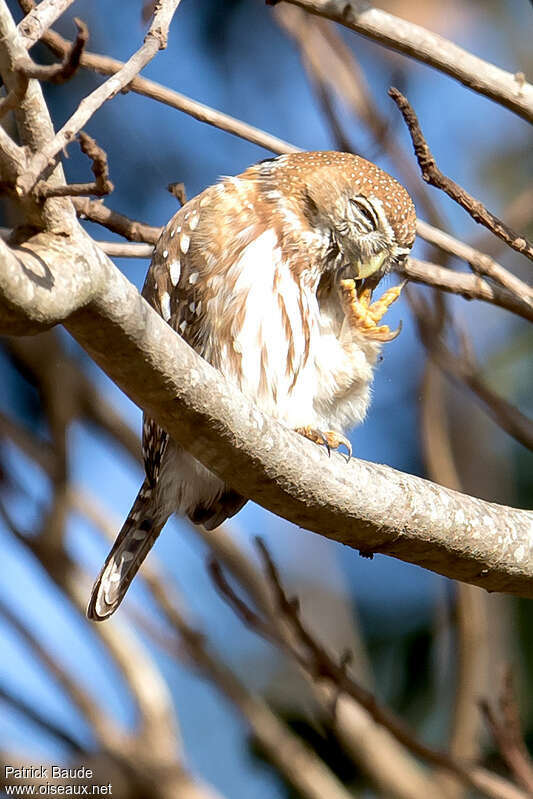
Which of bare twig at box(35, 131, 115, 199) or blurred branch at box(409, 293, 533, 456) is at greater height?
bare twig at box(35, 131, 115, 199)

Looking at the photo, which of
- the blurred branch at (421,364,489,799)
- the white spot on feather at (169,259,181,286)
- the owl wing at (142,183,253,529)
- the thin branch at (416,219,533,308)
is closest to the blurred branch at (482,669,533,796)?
the blurred branch at (421,364,489,799)

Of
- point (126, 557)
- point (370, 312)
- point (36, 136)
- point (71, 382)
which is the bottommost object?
point (126, 557)

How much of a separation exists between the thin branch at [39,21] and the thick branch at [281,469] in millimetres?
420

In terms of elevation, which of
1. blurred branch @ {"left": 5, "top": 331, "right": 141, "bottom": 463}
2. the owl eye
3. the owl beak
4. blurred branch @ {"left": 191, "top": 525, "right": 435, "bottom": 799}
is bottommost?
blurred branch @ {"left": 191, "top": 525, "right": 435, "bottom": 799}

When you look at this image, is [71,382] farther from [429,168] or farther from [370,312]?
[429,168]

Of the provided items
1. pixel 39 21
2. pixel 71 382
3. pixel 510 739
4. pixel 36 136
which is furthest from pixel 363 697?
pixel 71 382

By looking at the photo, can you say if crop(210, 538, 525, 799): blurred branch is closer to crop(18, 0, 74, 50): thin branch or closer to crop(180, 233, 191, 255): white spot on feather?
crop(180, 233, 191, 255): white spot on feather

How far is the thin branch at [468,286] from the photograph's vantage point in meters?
3.51

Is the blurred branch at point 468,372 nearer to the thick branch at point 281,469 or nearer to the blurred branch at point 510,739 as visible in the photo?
the thick branch at point 281,469

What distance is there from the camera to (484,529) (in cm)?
Answer: 293

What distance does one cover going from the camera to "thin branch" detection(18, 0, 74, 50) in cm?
217

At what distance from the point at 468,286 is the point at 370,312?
0.44 m

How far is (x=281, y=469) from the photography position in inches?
106

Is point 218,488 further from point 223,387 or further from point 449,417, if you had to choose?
point 449,417
